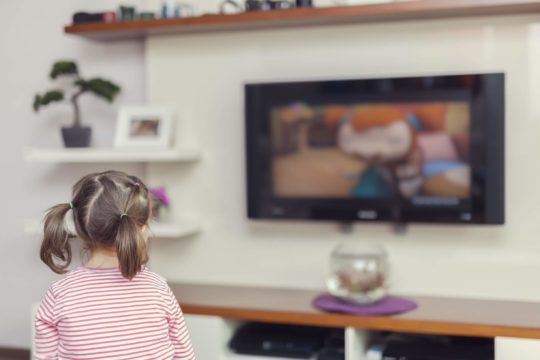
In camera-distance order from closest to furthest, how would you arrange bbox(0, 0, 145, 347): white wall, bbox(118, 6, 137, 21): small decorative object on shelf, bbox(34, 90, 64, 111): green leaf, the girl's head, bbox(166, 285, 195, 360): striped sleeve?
the girl's head, bbox(166, 285, 195, 360): striped sleeve, bbox(118, 6, 137, 21): small decorative object on shelf, bbox(34, 90, 64, 111): green leaf, bbox(0, 0, 145, 347): white wall

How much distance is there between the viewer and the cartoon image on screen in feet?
9.69

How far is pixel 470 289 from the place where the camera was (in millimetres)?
3031

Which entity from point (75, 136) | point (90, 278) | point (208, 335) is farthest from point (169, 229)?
point (90, 278)

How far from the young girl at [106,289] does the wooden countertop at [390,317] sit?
96 cm

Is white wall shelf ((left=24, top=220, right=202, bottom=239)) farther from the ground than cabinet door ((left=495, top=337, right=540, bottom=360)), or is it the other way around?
white wall shelf ((left=24, top=220, right=202, bottom=239))

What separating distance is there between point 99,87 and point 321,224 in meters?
1.13

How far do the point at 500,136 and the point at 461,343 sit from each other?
30.5 inches

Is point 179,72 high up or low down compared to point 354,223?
up

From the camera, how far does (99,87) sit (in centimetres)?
339

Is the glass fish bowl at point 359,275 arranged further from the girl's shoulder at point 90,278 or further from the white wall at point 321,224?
the girl's shoulder at point 90,278

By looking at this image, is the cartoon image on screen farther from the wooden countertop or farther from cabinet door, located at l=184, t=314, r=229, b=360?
cabinet door, located at l=184, t=314, r=229, b=360

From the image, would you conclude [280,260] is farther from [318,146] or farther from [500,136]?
[500,136]

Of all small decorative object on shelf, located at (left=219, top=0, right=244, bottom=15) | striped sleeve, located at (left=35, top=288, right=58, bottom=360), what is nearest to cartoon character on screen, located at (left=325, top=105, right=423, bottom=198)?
small decorative object on shelf, located at (left=219, top=0, right=244, bottom=15)

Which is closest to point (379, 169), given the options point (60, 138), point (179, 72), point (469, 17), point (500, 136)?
point (500, 136)
